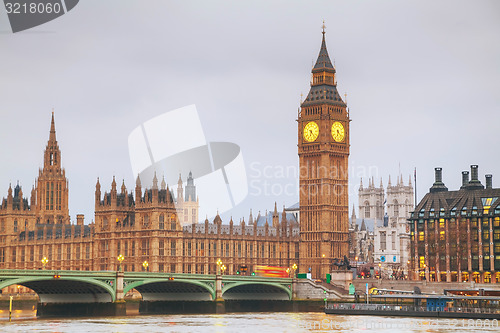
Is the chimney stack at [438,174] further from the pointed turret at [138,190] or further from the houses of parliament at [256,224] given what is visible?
the pointed turret at [138,190]

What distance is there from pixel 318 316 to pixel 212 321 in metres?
13.6

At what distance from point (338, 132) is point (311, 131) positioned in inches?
153

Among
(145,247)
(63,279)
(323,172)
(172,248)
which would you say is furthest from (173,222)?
(63,279)

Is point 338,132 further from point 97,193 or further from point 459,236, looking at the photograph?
point 97,193

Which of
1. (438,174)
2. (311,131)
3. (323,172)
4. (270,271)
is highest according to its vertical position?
(311,131)

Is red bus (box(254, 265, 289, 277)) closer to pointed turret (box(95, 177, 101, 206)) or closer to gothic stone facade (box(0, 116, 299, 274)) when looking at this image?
gothic stone facade (box(0, 116, 299, 274))

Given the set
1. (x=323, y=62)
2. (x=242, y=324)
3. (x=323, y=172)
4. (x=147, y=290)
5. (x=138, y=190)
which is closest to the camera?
(x=242, y=324)

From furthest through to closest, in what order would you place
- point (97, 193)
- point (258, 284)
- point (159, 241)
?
point (97, 193), point (159, 241), point (258, 284)

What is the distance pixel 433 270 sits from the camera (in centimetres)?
17262

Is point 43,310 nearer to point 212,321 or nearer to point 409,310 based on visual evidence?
point 212,321

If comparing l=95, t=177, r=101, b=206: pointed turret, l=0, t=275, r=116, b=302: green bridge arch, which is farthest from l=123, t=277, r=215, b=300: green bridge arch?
l=95, t=177, r=101, b=206: pointed turret

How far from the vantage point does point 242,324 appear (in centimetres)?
10894

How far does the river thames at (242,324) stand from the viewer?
100750 mm

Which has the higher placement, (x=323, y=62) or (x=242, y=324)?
(x=323, y=62)
